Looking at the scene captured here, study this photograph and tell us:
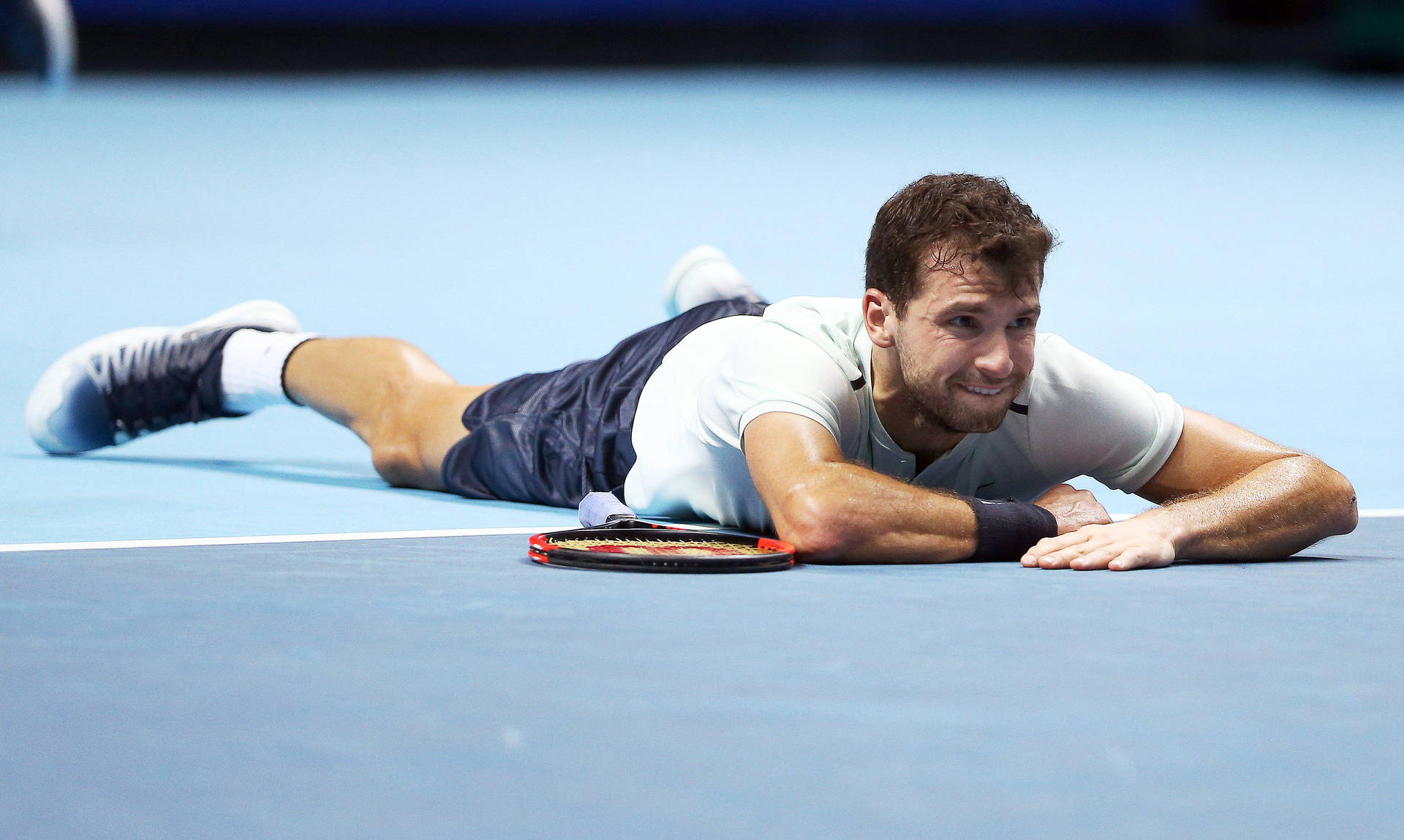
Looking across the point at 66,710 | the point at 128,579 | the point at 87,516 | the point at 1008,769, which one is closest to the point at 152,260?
the point at 87,516

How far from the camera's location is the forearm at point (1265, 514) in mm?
3689

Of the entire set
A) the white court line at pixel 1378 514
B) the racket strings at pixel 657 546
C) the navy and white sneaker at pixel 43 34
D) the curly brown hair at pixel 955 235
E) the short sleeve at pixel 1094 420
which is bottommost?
the white court line at pixel 1378 514

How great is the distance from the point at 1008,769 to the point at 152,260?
746cm

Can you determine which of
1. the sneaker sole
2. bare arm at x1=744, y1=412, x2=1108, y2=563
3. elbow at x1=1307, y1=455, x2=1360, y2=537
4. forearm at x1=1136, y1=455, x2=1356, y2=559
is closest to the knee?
the sneaker sole

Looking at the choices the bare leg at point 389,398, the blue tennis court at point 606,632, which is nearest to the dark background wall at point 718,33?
the blue tennis court at point 606,632

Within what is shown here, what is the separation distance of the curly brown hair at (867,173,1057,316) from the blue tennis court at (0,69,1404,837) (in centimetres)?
53

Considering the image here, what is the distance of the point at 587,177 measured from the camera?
525 inches

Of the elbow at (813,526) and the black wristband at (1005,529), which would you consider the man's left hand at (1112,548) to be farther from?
the elbow at (813,526)

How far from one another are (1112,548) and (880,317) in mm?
582

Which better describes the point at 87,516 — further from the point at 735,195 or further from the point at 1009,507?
the point at 735,195

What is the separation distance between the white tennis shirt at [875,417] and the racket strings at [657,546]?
0.20m

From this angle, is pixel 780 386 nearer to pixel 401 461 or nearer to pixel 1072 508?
pixel 1072 508

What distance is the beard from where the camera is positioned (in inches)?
141

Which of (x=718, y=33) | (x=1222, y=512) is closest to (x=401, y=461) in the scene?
(x=1222, y=512)
